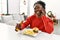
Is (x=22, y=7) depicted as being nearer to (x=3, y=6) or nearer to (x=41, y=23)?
(x=3, y=6)

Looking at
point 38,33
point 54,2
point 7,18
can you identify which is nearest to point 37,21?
point 38,33

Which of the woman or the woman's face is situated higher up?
the woman's face

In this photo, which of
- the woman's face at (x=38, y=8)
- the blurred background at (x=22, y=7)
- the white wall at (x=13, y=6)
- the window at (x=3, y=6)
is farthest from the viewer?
the white wall at (x=13, y=6)

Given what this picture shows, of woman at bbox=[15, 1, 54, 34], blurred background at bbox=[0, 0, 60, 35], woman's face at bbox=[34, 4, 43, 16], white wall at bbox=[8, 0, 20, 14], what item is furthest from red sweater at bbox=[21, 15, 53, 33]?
white wall at bbox=[8, 0, 20, 14]

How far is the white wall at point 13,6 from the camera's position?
606 cm

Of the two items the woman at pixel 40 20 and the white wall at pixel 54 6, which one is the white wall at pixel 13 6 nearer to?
the white wall at pixel 54 6

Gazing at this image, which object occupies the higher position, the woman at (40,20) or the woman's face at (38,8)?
the woman's face at (38,8)

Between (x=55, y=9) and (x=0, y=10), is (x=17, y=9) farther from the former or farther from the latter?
(x=55, y=9)

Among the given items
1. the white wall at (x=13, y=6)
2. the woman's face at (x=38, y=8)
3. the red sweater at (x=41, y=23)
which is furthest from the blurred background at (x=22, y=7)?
the woman's face at (x=38, y=8)

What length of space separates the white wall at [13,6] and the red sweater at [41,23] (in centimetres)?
403

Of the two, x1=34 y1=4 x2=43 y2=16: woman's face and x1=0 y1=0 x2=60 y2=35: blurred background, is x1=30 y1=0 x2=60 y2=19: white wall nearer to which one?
x1=0 y1=0 x2=60 y2=35: blurred background

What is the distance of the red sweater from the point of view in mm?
1957

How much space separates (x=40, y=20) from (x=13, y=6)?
4190 millimetres

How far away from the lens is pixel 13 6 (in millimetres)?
6137
